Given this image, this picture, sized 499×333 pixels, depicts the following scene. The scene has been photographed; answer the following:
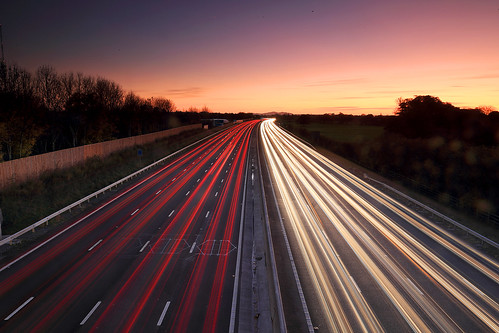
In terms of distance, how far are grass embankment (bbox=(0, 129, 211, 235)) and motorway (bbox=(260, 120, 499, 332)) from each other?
16153 mm

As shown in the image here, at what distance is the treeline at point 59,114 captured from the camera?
115 ft

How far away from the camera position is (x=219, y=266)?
617 inches

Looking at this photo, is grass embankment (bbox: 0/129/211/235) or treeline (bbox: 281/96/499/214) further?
treeline (bbox: 281/96/499/214)

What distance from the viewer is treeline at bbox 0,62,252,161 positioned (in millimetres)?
35000

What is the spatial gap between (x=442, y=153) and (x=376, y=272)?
26.7 meters

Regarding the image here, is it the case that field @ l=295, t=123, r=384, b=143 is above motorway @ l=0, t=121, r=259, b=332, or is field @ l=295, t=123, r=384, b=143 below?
above

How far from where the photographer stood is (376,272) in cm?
Result: 1498

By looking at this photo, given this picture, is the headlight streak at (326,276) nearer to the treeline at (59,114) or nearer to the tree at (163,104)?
the treeline at (59,114)

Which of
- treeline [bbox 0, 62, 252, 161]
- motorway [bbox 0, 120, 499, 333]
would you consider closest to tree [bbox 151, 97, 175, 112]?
treeline [bbox 0, 62, 252, 161]

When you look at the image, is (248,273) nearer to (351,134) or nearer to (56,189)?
(56,189)

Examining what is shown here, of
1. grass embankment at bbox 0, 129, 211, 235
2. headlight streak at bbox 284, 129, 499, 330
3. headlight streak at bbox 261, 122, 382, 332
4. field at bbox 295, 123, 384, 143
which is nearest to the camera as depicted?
headlight streak at bbox 261, 122, 382, 332

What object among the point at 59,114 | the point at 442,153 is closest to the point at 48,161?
the point at 59,114

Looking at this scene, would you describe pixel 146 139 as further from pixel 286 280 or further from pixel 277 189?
pixel 286 280

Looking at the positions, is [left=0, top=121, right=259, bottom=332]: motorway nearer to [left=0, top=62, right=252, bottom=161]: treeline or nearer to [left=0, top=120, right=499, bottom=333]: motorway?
[left=0, top=120, right=499, bottom=333]: motorway
